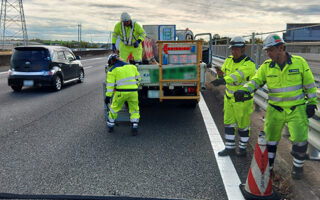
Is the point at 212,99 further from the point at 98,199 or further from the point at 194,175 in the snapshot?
the point at 98,199

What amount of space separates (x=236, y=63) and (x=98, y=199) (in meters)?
2.86

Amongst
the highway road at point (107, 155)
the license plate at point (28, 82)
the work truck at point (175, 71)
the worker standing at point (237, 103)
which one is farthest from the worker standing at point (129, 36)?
the license plate at point (28, 82)

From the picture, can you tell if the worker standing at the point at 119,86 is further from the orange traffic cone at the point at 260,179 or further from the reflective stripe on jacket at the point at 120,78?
the orange traffic cone at the point at 260,179

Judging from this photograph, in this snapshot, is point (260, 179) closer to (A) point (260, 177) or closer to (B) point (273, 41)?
(A) point (260, 177)

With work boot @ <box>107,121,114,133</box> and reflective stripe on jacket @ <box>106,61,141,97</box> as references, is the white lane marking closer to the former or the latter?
reflective stripe on jacket @ <box>106,61,141,97</box>

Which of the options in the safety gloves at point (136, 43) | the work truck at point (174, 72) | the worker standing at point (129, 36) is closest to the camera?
the work truck at point (174, 72)

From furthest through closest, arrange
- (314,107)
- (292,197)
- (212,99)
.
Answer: (212,99) → (314,107) → (292,197)

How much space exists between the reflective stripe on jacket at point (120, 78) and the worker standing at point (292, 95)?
9.23 ft

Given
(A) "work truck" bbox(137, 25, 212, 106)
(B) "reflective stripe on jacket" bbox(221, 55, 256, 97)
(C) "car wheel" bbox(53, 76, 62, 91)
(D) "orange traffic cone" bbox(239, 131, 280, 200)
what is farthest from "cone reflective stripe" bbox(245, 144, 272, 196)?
(C) "car wheel" bbox(53, 76, 62, 91)

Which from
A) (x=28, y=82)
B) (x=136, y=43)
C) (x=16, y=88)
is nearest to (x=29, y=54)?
(x=28, y=82)

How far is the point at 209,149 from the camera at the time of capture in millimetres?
4980

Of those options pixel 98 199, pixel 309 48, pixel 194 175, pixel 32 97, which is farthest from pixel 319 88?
pixel 32 97

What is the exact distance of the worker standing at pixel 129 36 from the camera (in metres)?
7.94

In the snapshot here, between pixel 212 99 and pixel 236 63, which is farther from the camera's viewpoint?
pixel 212 99
